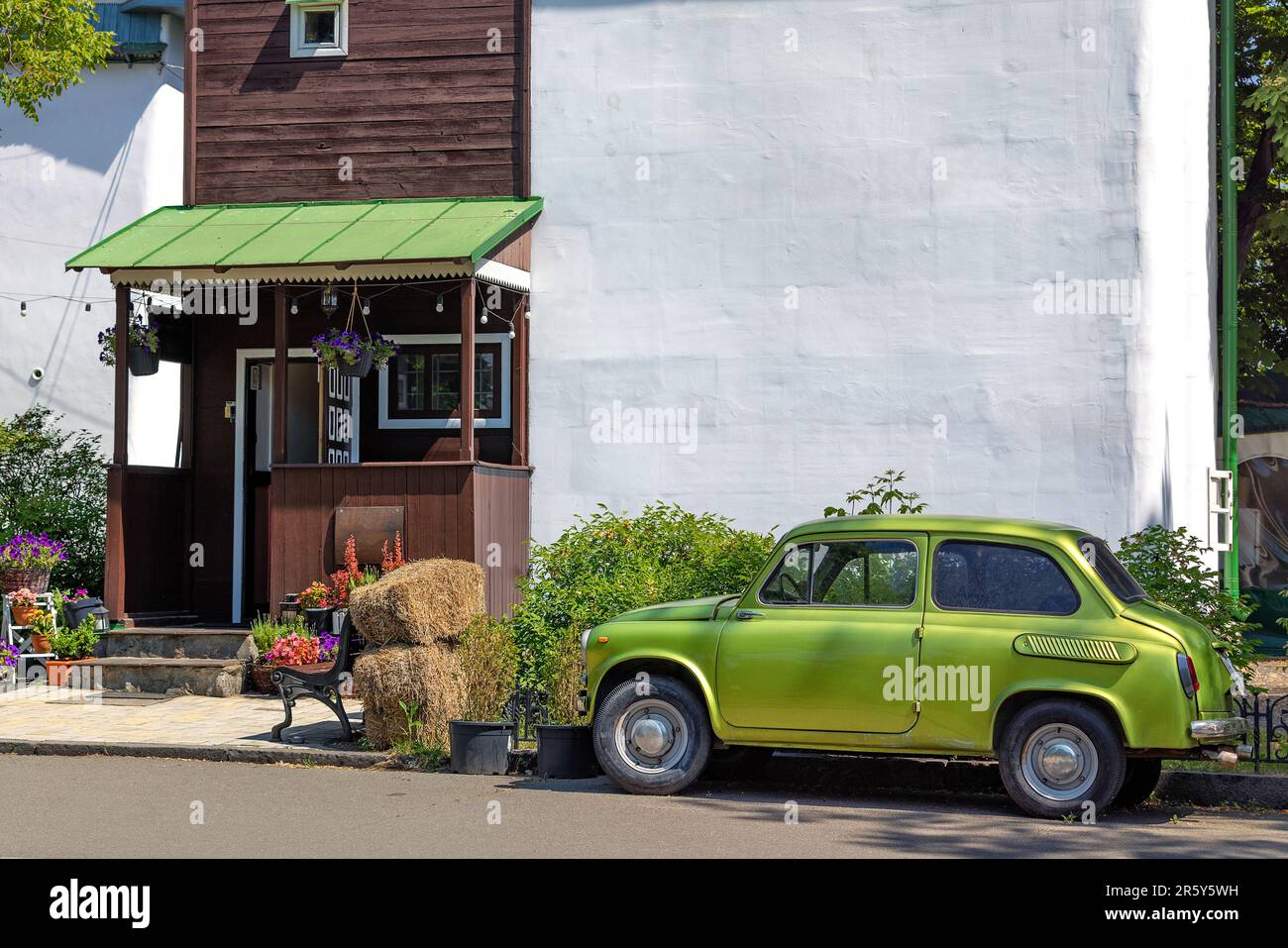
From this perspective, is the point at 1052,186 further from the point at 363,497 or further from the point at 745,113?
the point at 363,497

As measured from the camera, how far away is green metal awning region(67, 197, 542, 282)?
16.5 metres

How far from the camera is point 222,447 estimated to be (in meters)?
19.1

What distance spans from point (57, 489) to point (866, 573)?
1284 centimetres

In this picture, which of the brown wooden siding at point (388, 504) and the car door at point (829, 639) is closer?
the car door at point (829, 639)

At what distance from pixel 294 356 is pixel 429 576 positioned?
23.3ft

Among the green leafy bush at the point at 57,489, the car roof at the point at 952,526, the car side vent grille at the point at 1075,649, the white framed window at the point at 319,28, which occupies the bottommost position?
the car side vent grille at the point at 1075,649

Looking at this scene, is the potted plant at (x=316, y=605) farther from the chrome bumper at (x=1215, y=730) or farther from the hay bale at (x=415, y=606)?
the chrome bumper at (x=1215, y=730)

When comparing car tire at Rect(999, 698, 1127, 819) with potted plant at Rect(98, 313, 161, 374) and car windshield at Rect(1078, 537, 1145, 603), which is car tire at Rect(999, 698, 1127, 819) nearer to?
car windshield at Rect(1078, 537, 1145, 603)

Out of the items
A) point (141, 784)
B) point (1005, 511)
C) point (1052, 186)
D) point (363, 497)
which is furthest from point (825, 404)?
point (141, 784)

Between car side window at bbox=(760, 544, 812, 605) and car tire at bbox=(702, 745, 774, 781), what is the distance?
4.66ft

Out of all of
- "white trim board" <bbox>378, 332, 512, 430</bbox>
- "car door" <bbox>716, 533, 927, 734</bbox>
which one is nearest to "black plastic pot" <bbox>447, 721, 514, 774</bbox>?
"car door" <bbox>716, 533, 927, 734</bbox>

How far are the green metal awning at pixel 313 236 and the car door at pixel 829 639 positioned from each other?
6984 millimetres

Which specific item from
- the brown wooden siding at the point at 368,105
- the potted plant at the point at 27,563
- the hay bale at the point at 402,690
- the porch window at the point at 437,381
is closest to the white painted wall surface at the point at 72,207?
the brown wooden siding at the point at 368,105

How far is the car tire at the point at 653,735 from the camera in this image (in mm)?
10367
